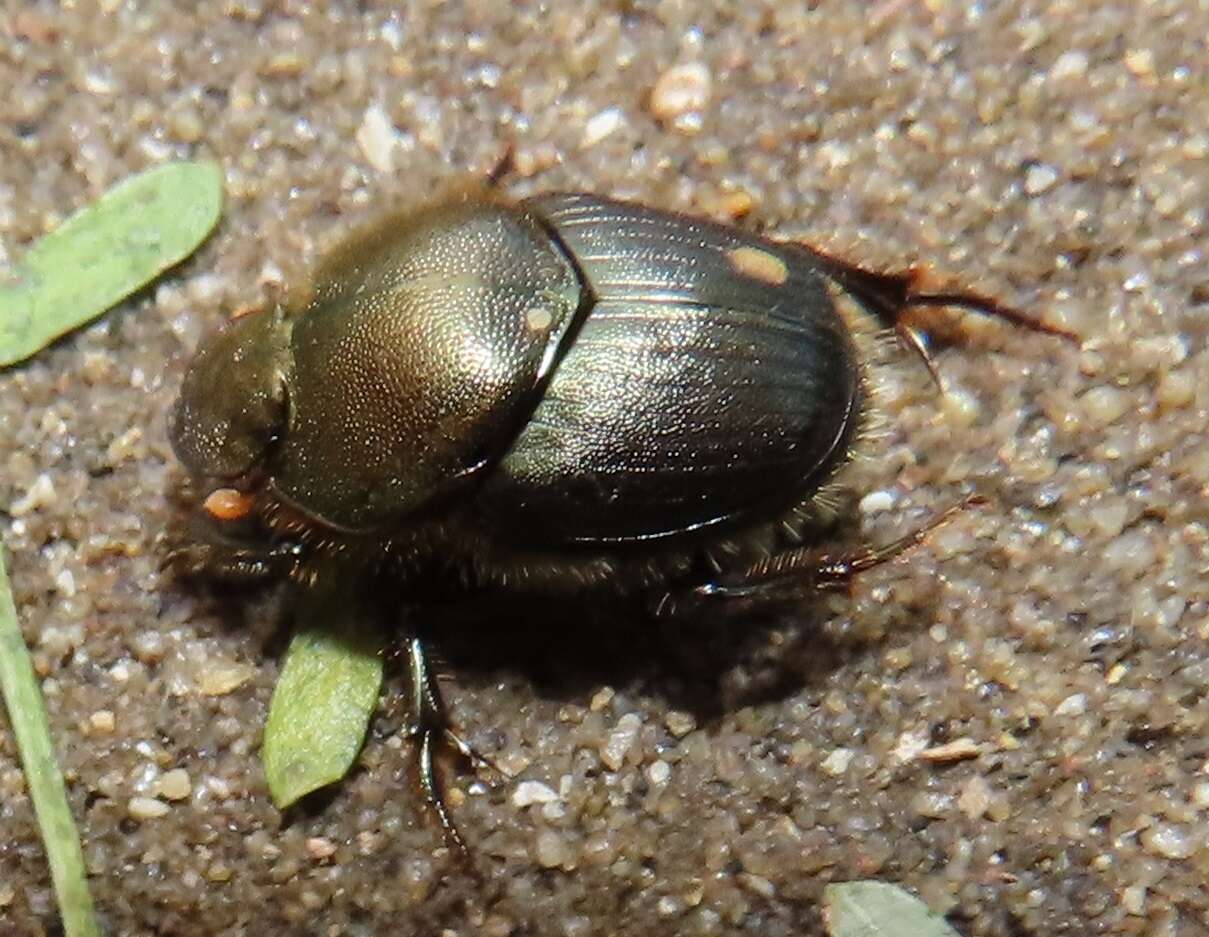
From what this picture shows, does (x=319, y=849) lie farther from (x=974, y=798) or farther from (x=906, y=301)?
(x=906, y=301)

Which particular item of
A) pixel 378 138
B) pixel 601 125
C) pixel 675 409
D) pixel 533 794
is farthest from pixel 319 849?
pixel 601 125

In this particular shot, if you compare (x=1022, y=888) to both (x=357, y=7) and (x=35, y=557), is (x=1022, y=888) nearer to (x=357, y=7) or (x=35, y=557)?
(x=35, y=557)

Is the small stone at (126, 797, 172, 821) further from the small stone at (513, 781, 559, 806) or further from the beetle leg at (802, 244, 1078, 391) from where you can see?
the beetle leg at (802, 244, 1078, 391)

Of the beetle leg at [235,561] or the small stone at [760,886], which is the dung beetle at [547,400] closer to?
the beetle leg at [235,561]

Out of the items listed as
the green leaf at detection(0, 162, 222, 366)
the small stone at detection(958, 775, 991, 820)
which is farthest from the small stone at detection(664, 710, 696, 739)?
the green leaf at detection(0, 162, 222, 366)

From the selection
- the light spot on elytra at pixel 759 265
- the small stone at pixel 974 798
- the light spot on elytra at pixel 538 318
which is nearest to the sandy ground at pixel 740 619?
the small stone at pixel 974 798

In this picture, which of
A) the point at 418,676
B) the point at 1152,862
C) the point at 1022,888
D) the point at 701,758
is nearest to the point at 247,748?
the point at 418,676
